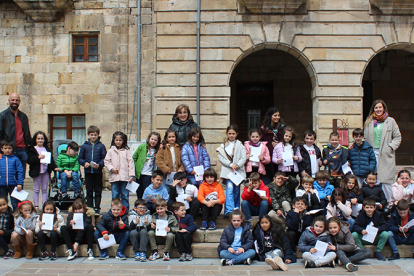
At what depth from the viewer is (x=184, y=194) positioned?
683cm

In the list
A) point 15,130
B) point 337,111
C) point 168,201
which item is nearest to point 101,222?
point 168,201

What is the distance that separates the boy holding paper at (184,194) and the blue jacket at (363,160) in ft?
9.77

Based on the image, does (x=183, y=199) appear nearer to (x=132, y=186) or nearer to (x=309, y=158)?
(x=132, y=186)

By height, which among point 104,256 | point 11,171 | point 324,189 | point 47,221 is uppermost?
point 11,171

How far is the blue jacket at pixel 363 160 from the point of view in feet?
23.6

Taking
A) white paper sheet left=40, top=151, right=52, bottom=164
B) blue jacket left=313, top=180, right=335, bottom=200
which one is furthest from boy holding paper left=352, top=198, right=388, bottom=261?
white paper sheet left=40, top=151, right=52, bottom=164

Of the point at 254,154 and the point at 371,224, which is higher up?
the point at 254,154

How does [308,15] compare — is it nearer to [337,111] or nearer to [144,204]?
[337,111]

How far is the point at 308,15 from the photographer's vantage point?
11.0m

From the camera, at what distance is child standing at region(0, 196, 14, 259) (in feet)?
20.7

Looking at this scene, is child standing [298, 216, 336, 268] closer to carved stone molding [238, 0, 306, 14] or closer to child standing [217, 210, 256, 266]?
child standing [217, 210, 256, 266]

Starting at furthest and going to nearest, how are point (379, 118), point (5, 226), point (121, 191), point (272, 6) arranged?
point (272, 6), point (379, 118), point (121, 191), point (5, 226)

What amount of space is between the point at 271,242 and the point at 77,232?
313 centimetres

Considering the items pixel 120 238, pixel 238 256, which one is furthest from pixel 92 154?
pixel 238 256
